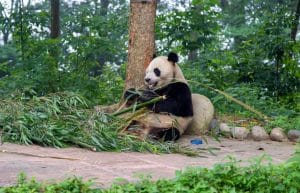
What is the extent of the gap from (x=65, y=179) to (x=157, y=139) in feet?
9.74

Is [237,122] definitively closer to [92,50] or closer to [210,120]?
[210,120]

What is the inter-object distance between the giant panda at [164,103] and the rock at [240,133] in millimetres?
542

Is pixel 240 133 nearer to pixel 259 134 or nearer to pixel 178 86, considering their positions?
pixel 259 134

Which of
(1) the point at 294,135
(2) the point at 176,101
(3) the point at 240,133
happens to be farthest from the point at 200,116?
(1) the point at 294,135

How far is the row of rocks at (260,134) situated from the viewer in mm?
8031

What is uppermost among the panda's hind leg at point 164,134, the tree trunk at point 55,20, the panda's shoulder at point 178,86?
the tree trunk at point 55,20

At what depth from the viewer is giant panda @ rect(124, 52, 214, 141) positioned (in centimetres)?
714

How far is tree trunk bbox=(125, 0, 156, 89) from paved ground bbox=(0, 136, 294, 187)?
1.93 m

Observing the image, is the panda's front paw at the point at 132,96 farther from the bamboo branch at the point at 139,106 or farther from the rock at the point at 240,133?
the rock at the point at 240,133

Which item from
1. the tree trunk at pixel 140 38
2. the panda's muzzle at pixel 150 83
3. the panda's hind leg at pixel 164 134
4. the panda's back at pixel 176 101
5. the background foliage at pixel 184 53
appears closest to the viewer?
the panda's hind leg at pixel 164 134

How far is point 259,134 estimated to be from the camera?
8.05 m

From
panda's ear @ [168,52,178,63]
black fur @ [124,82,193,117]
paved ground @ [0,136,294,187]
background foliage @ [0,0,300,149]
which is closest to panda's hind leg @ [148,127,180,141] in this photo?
black fur @ [124,82,193,117]

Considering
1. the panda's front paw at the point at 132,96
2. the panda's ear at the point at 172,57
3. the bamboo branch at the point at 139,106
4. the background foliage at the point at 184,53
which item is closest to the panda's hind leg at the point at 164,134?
the bamboo branch at the point at 139,106

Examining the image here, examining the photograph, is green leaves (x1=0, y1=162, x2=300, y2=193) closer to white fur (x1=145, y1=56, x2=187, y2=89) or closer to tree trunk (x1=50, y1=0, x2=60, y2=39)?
white fur (x1=145, y1=56, x2=187, y2=89)
